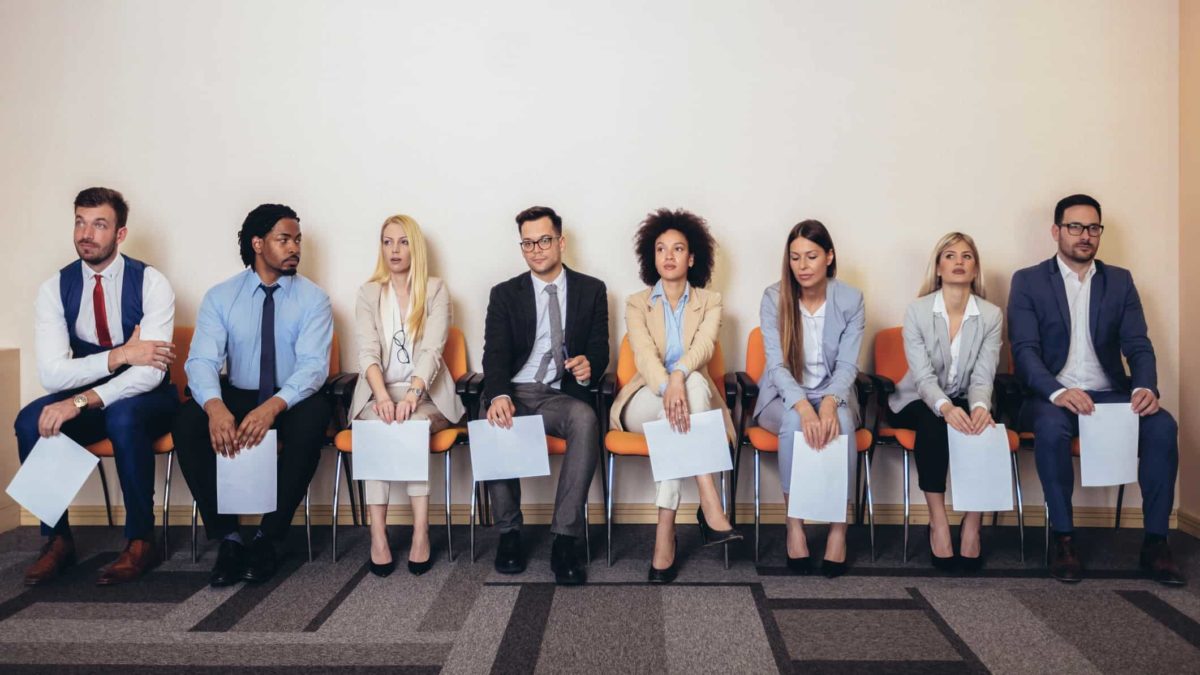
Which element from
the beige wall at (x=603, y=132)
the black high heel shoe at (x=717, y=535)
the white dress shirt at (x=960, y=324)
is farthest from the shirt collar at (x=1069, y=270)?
the black high heel shoe at (x=717, y=535)

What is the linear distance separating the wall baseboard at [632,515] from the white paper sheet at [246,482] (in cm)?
76

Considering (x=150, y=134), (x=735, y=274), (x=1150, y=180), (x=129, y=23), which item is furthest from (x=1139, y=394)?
(x=129, y=23)

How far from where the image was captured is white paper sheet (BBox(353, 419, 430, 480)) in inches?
117

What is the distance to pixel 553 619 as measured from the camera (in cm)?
249

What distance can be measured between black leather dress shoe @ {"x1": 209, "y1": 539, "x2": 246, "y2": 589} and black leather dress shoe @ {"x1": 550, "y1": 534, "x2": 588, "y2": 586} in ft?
4.00

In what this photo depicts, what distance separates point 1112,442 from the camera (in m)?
2.93

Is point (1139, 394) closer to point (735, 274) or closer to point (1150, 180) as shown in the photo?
point (1150, 180)

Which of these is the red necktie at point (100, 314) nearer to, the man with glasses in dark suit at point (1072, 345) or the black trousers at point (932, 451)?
the black trousers at point (932, 451)

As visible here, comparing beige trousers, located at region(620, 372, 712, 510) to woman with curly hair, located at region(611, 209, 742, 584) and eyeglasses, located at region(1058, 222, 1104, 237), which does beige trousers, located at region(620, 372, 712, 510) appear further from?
eyeglasses, located at region(1058, 222, 1104, 237)

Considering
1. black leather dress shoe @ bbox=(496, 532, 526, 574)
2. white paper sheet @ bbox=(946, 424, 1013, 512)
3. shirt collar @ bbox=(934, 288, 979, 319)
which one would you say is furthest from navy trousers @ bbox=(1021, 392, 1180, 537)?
black leather dress shoe @ bbox=(496, 532, 526, 574)

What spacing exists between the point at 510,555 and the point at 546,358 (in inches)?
34.2

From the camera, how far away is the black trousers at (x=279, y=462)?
3000 millimetres

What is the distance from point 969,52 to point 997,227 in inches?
33.9

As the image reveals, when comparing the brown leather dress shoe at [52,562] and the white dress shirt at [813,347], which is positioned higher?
the white dress shirt at [813,347]
